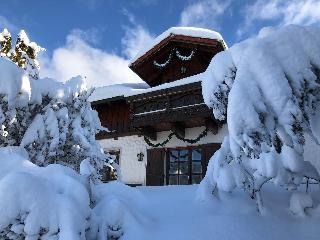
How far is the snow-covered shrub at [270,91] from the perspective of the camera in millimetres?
4121

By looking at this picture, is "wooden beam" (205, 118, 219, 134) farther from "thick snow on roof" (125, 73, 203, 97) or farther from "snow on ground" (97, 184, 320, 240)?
"snow on ground" (97, 184, 320, 240)

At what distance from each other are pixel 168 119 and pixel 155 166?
243 cm

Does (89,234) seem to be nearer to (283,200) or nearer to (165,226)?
(165,226)

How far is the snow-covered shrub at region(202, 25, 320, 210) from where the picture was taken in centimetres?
412

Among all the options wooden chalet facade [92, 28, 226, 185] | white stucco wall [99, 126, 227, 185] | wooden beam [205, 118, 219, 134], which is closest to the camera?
wooden beam [205, 118, 219, 134]

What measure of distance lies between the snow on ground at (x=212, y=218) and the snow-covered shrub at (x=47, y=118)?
150cm

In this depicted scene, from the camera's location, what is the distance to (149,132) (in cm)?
1568

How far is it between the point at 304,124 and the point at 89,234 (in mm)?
2778

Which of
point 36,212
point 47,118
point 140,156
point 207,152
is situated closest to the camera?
point 36,212

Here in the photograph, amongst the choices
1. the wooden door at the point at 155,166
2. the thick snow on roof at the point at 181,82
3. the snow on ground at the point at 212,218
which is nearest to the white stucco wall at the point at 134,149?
the wooden door at the point at 155,166

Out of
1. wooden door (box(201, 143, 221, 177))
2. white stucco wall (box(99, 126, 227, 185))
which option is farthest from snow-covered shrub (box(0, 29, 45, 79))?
wooden door (box(201, 143, 221, 177))

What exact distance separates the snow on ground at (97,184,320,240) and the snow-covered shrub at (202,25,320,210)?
97cm

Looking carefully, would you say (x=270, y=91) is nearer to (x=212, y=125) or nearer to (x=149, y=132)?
(x=212, y=125)

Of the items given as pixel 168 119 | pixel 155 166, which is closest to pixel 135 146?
pixel 155 166
